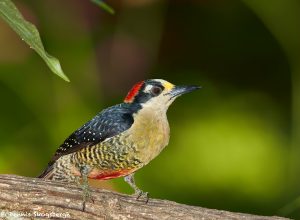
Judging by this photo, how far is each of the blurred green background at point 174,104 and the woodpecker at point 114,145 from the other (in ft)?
1.23

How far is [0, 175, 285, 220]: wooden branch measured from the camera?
8.80ft

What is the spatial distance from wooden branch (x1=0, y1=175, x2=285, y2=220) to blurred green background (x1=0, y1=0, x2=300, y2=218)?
0.46m

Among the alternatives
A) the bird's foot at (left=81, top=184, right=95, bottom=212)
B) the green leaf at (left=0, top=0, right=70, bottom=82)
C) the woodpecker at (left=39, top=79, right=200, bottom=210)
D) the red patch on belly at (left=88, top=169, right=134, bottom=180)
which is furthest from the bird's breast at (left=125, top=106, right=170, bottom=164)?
the green leaf at (left=0, top=0, right=70, bottom=82)

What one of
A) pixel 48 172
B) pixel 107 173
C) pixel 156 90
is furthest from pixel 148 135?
pixel 48 172

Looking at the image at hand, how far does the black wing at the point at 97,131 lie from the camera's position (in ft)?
9.80

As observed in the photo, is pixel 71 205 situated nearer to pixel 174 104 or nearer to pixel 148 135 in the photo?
pixel 148 135

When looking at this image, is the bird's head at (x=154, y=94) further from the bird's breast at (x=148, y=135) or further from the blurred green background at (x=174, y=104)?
the blurred green background at (x=174, y=104)

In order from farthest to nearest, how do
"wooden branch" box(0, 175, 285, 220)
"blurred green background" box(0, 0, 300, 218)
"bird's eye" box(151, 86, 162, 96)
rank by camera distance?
"blurred green background" box(0, 0, 300, 218)
"bird's eye" box(151, 86, 162, 96)
"wooden branch" box(0, 175, 285, 220)

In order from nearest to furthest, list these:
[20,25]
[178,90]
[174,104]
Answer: [20,25] < [178,90] < [174,104]

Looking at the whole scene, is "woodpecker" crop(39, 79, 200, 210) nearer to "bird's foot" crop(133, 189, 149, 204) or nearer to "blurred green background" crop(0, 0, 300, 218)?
"bird's foot" crop(133, 189, 149, 204)

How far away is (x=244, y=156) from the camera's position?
12.2 feet

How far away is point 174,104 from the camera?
418 centimetres

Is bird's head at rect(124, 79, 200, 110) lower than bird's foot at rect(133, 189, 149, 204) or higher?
higher

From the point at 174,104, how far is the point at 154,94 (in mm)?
941
